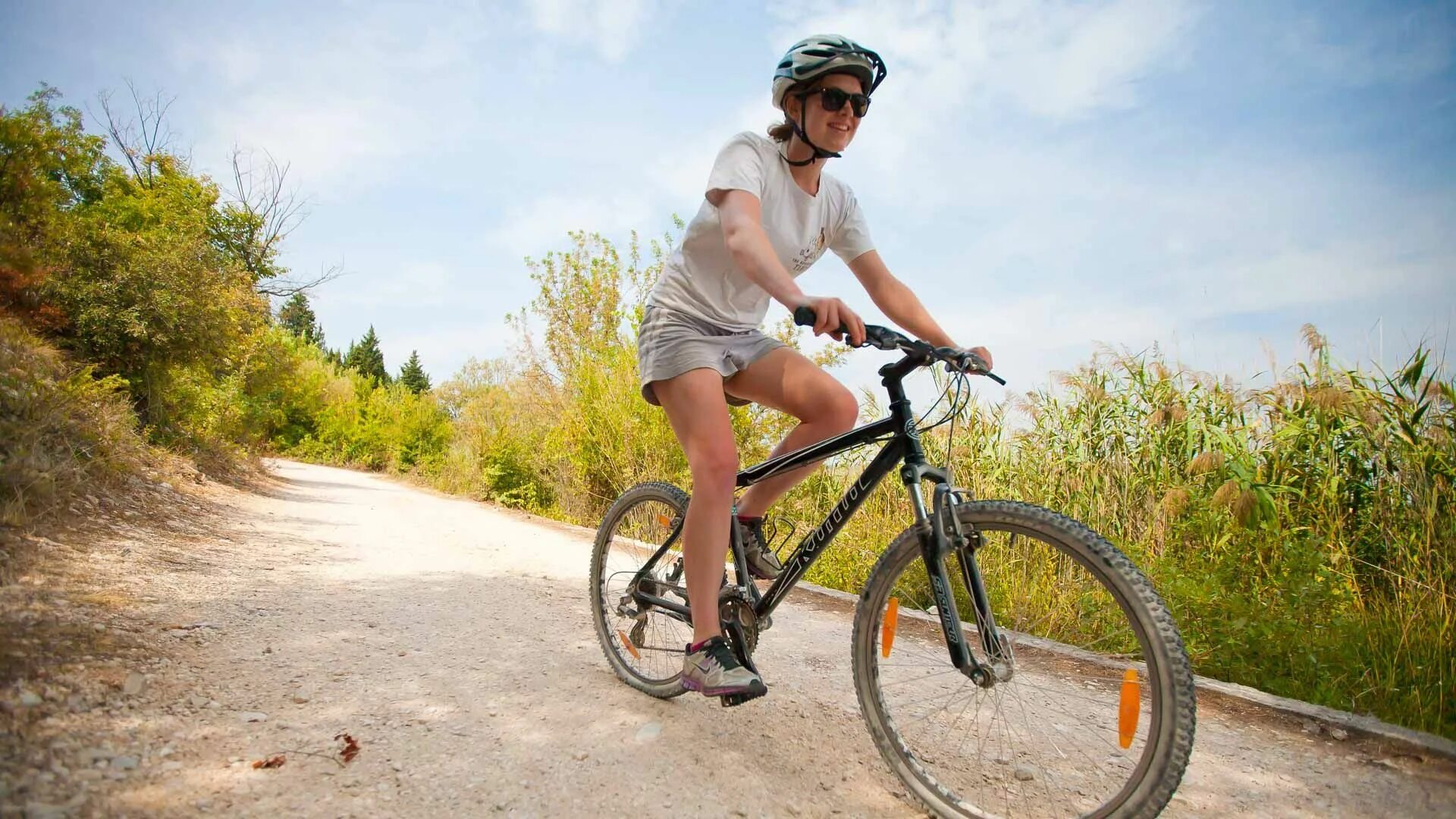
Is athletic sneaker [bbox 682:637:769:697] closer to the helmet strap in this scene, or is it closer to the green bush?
the helmet strap

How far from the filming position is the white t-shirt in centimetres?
249

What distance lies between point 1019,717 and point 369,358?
71.2 metres

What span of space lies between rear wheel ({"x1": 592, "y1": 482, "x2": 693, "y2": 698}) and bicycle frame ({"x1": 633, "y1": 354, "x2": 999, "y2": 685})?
1.00ft

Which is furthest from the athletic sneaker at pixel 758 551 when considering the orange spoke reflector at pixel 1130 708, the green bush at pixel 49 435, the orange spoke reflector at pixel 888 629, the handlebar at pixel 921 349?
the green bush at pixel 49 435

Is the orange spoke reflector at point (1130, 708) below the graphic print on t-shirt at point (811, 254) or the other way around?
below

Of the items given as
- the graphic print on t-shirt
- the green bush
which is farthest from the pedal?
the green bush

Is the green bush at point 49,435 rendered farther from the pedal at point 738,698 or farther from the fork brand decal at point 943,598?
the fork brand decal at point 943,598

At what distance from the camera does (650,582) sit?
3.12 m

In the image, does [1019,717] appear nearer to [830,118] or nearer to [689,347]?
[689,347]

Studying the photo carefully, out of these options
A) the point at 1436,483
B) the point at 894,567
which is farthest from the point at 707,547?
the point at 1436,483

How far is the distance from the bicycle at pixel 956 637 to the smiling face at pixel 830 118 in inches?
30.4

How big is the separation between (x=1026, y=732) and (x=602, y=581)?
1.73 metres

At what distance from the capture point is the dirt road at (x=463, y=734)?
1.91 meters

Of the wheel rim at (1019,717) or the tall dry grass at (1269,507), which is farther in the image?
the tall dry grass at (1269,507)
